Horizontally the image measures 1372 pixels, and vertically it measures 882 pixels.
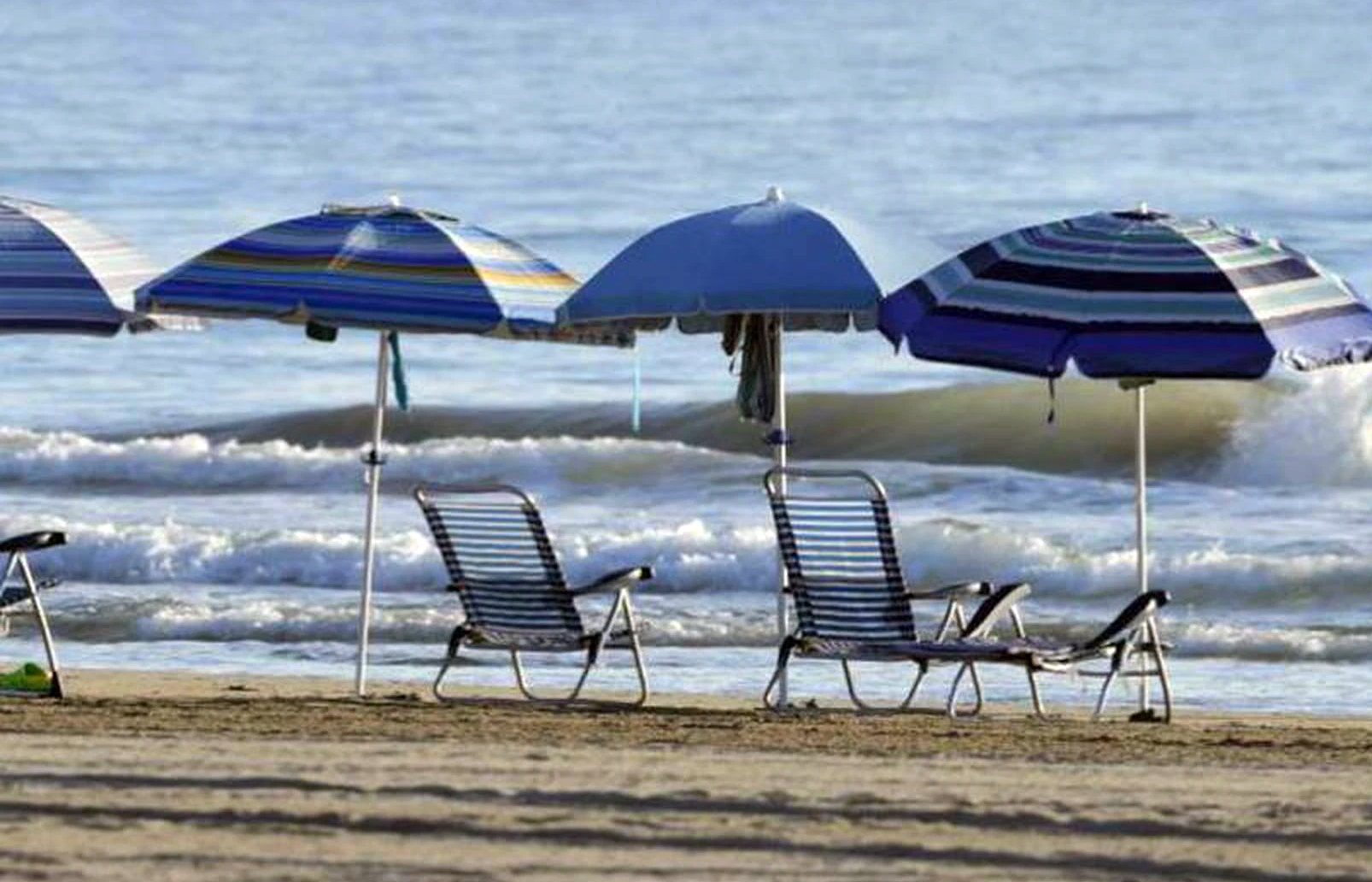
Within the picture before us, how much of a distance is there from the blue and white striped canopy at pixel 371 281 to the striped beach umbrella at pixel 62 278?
0.72ft

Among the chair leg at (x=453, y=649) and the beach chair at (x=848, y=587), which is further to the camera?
the chair leg at (x=453, y=649)

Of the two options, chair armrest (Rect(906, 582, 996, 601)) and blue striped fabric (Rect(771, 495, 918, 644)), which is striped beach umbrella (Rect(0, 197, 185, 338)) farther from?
chair armrest (Rect(906, 582, 996, 601))

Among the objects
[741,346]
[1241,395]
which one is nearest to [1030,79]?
[1241,395]

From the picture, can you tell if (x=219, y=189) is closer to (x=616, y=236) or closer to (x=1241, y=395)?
(x=616, y=236)

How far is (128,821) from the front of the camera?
22.8ft

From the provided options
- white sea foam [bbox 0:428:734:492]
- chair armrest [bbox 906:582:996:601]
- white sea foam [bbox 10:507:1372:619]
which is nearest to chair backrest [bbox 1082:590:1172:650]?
chair armrest [bbox 906:582:996:601]

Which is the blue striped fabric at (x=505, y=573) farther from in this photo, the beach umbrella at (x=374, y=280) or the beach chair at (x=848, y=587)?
the beach chair at (x=848, y=587)

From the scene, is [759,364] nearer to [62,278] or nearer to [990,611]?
[990,611]

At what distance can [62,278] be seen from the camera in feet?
36.3

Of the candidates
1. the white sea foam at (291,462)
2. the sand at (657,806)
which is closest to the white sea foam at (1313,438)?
the white sea foam at (291,462)

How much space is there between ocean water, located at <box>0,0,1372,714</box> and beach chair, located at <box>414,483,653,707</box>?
1.40m

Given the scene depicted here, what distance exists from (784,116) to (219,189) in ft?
39.3

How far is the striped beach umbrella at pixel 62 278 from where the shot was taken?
1095 cm

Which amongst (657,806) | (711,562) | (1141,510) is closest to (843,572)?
(1141,510)
